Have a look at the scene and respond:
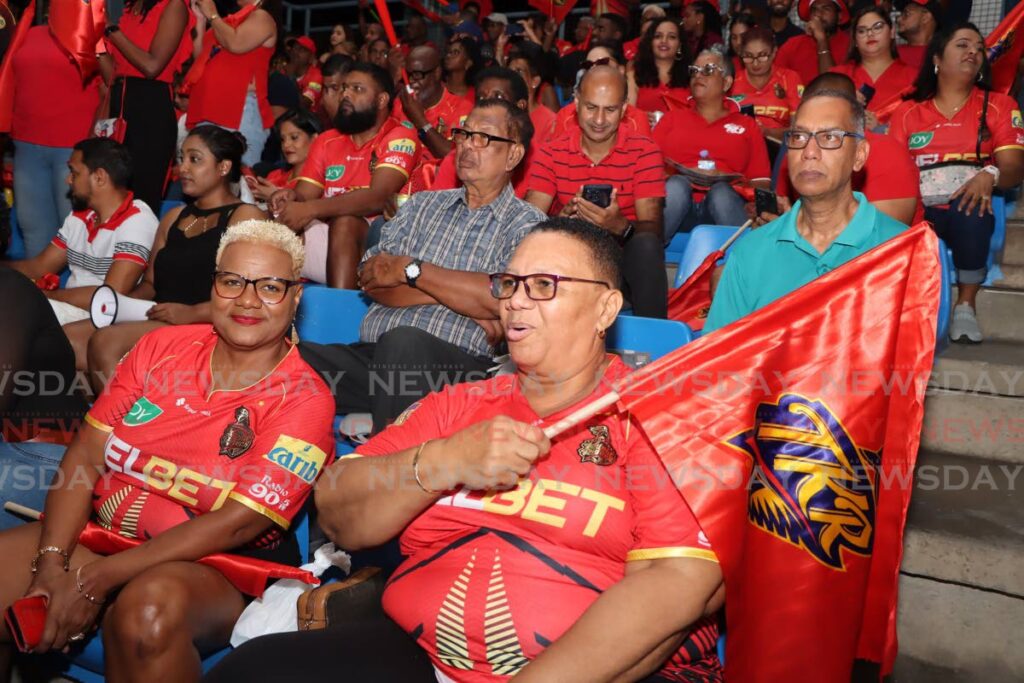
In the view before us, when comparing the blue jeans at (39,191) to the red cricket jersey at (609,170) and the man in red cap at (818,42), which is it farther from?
the man in red cap at (818,42)

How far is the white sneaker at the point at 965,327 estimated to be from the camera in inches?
155

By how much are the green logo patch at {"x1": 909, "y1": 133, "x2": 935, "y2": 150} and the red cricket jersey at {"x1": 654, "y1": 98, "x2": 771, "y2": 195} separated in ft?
2.97

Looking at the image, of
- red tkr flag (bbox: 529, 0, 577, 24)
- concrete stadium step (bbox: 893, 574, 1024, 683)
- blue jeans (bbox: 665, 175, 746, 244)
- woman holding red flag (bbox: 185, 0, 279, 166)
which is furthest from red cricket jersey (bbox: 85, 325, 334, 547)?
red tkr flag (bbox: 529, 0, 577, 24)

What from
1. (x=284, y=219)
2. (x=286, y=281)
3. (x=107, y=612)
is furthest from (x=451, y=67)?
(x=107, y=612)

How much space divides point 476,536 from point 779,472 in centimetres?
65

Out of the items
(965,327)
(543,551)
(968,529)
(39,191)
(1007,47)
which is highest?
(1007,47)

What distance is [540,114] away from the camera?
5.82 m

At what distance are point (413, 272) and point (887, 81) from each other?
12.2 ft

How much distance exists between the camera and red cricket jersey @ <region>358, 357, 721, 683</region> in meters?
1.83

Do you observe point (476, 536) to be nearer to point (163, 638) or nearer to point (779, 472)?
point (779, 472)

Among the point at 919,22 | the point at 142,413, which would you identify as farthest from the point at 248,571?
the point at 919,22

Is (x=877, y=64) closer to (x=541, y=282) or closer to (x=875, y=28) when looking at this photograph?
(x=875, y=28)

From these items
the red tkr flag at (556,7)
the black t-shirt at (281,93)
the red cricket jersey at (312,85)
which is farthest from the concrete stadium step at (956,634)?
the red cricket jersey at (312,85)

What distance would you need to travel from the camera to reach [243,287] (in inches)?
104
